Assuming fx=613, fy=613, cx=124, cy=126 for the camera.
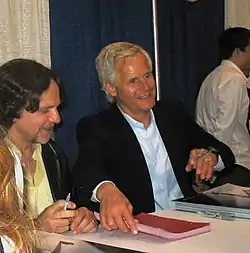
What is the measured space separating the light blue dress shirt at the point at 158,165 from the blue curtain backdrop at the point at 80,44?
2.77ft

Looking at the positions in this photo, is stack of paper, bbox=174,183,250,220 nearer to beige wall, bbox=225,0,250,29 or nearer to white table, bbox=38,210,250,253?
white table, bbox=38,210,250,253

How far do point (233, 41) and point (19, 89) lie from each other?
6.42ft

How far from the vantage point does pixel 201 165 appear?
2.03m

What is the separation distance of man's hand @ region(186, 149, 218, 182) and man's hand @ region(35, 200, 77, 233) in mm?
519

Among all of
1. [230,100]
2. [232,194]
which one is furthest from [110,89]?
[230,100]

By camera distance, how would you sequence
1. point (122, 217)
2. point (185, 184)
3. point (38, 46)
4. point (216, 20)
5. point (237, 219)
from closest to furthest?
point (122, 217), point (237, 219), point (185, 184), point (38, 46), point (216, 20)

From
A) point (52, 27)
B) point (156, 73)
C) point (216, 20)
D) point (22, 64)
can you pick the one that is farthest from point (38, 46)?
point (216, 20)

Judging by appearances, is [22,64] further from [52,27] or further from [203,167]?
[52,27]

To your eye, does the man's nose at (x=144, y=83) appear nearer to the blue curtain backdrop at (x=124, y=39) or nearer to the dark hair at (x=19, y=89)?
the dark hair at (x=19, y=89)

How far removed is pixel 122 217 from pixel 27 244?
752 mm

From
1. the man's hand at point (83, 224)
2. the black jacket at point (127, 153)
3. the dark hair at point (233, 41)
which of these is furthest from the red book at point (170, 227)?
the dark hair at point (233, 41)

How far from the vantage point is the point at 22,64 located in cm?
203

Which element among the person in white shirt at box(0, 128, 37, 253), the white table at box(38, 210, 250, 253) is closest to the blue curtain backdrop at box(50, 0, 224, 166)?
the white table at box(38, 210, 250, 253)

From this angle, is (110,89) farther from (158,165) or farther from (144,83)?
(158,165)
